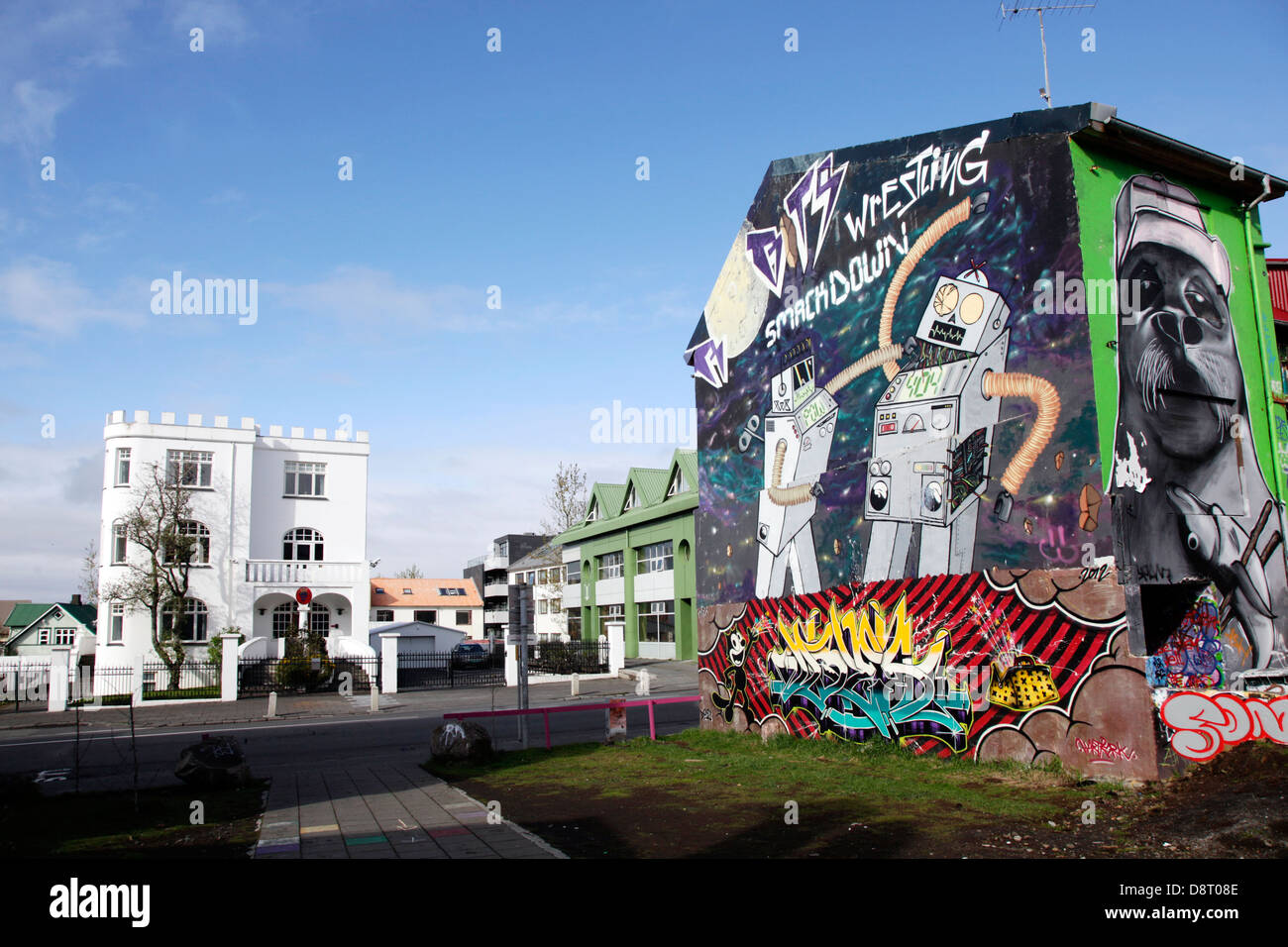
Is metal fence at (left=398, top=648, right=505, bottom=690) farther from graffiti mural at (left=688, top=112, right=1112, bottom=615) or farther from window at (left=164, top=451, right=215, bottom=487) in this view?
graffiti mural at (left=688, top=112, right=1112, bottom=615)

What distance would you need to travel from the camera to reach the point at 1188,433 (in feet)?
38.6

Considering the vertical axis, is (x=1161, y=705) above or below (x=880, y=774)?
above

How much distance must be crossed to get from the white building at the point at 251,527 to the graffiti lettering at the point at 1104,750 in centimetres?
3384

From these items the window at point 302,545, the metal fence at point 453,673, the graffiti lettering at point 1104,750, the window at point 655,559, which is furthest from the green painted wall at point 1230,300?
the window at point 302,545

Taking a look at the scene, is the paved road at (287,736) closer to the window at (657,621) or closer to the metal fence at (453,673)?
the metal fence at (453,673)

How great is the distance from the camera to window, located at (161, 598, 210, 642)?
1502 inches

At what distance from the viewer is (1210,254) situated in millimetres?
12664

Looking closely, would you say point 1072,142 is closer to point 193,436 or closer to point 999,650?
point 999,650

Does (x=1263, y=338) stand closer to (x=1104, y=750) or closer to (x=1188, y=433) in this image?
(x=1188, y=433)

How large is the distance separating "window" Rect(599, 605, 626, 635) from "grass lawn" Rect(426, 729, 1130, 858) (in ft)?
111

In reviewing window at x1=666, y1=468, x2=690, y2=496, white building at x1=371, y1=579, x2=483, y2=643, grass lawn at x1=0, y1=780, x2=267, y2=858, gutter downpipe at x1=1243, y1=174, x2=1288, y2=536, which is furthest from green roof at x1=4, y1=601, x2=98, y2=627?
gutter downpipe at x1=1243, y1=174, x2=1288, y2=536

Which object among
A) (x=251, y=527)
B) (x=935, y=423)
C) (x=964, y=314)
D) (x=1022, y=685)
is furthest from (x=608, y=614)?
(x=1022, y=685)
